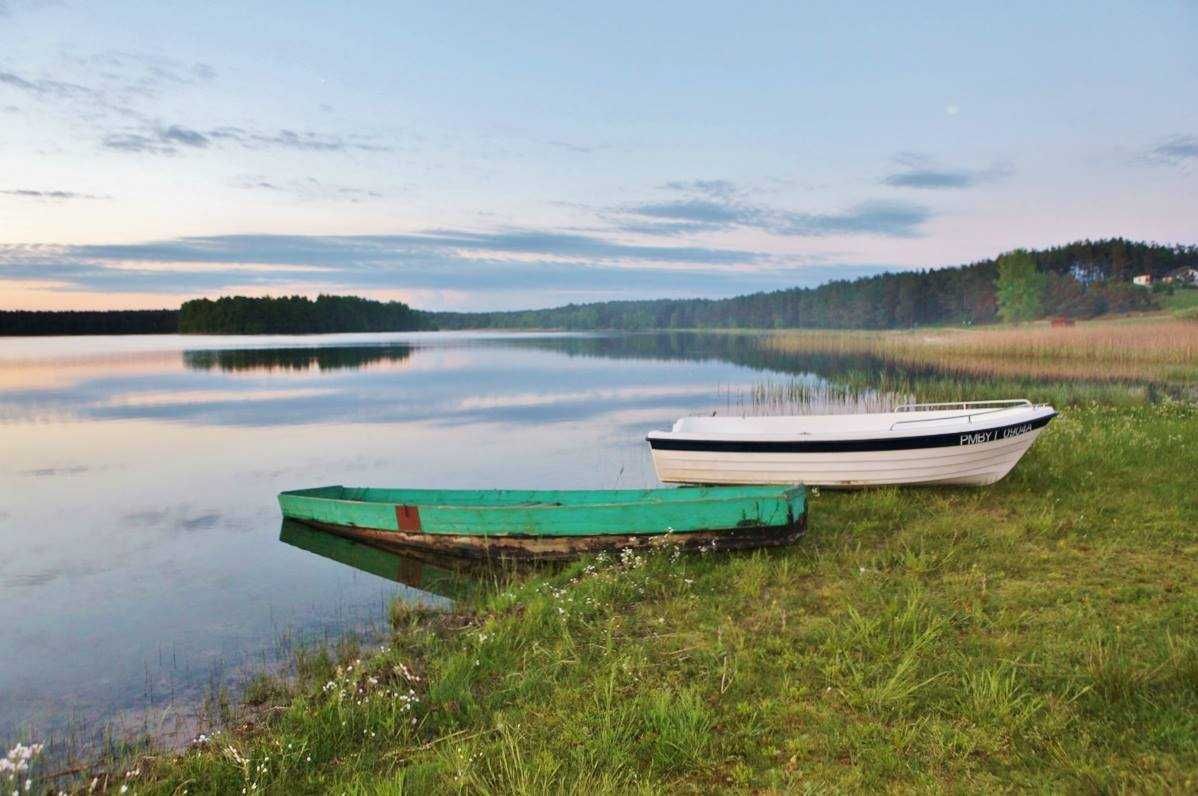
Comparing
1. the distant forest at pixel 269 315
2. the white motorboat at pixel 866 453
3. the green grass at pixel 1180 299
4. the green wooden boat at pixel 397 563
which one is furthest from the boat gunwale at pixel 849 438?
the distant forest at pixel 269 315

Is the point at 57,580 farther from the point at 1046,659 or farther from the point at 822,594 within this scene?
the point at 1046,659

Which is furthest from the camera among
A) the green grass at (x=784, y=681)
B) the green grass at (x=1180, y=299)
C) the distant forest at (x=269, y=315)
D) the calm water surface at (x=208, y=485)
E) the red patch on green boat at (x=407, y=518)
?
the distant forest at (x=269, y=315)

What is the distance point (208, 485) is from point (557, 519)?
37.1 feet

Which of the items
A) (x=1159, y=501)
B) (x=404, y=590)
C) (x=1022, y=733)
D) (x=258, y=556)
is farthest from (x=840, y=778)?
(x=258, y=556)

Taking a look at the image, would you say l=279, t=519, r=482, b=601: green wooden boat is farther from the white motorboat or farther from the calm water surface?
the white motorboat

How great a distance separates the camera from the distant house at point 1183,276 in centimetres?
8994

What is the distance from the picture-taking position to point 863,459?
11.1 meters

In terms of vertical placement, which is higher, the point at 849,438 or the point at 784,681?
the point at 849,438

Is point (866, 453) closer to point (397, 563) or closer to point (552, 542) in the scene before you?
point (552, 542)

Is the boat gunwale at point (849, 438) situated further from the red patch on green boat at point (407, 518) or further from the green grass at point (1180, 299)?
the green grass at point (1180, 299)

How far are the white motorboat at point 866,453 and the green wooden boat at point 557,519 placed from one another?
134 cm

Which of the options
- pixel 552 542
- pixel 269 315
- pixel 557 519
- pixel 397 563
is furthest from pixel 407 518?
pixel 269 315

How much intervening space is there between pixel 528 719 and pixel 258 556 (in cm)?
805

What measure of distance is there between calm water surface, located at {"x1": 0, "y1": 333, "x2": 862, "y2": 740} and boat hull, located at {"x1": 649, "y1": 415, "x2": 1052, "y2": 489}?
14.7 feet
